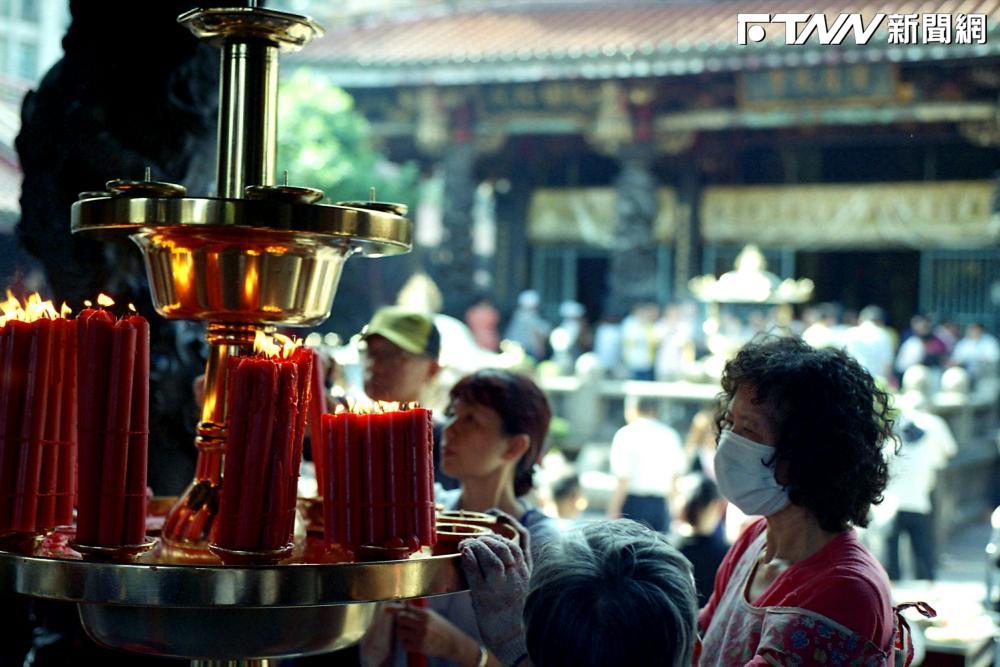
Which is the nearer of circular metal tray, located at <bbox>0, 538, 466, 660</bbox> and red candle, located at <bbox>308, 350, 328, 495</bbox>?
circular metal tray, located at <bbox>0, 538, 466, 660</bbox>

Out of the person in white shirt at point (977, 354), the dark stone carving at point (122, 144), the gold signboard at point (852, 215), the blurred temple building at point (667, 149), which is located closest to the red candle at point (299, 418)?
the dark stone carving at point (122, 144)

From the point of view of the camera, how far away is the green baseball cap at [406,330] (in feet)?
8.50

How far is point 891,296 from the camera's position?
530 inches

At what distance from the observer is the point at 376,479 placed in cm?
128

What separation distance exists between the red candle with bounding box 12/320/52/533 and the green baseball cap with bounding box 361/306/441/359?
130cm

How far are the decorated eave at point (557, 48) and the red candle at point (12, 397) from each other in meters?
Answer: 9.42

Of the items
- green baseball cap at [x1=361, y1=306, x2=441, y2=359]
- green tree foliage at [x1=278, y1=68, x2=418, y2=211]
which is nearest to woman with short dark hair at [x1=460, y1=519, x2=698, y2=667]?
green baseball cap at [x1=361, y1=306, x2=441, y2=359]

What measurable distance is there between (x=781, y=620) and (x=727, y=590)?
0.89 feet

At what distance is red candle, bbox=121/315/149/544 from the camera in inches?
50.0

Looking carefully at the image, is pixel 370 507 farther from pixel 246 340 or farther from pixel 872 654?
pixel 872 654

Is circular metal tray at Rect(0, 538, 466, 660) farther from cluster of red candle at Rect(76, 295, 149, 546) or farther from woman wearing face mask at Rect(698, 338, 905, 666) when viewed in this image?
woman wearing face mask at Rect(698, 338, 905, 666)

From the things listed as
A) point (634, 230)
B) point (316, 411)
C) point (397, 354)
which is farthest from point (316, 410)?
point (634, 230)

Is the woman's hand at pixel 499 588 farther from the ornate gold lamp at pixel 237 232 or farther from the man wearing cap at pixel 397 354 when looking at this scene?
the man wearing cap at pixel 397 354

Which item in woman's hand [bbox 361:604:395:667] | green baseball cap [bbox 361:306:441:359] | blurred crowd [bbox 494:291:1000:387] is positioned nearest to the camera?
woman's hand [bbox 361:604:395:667]
